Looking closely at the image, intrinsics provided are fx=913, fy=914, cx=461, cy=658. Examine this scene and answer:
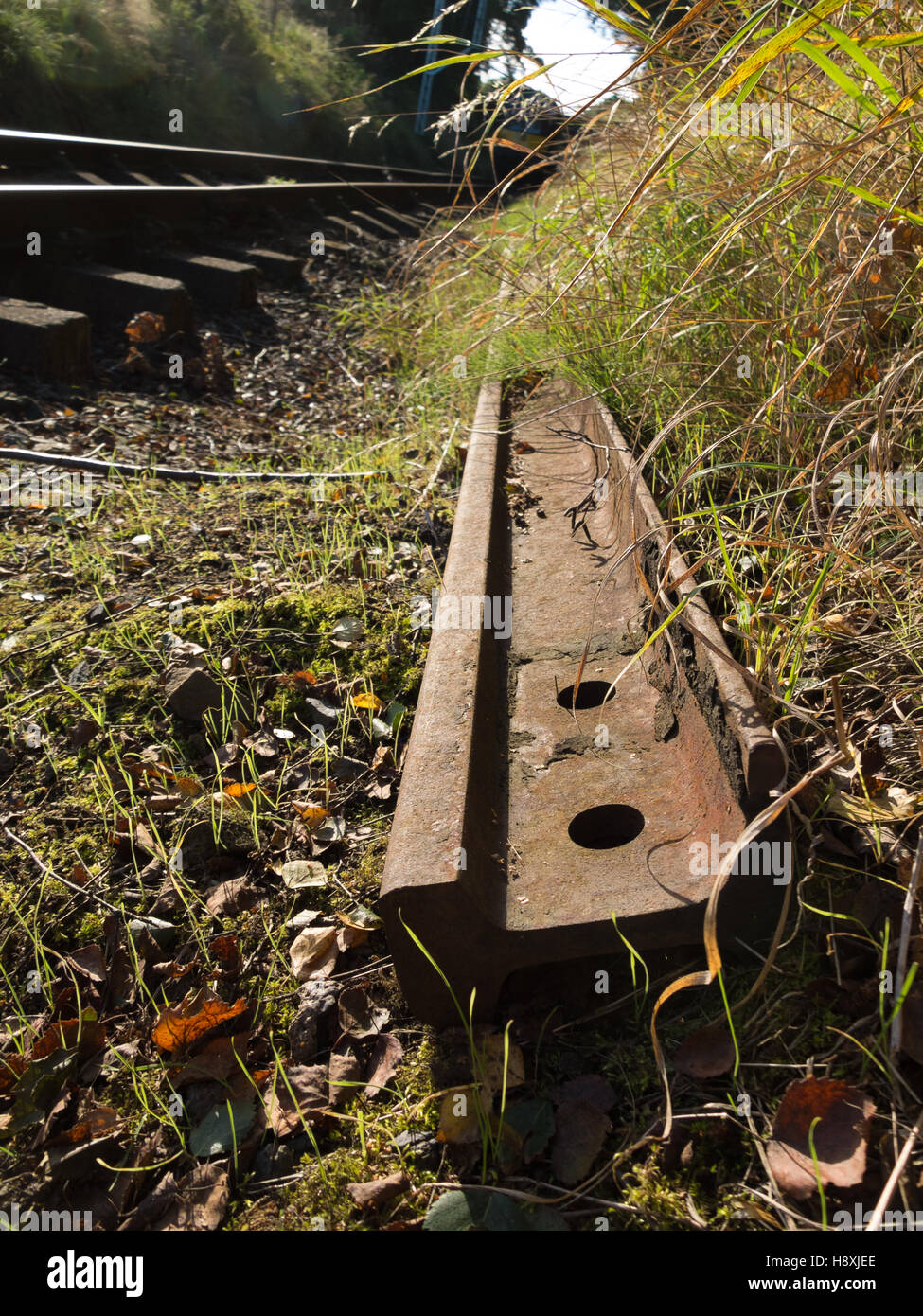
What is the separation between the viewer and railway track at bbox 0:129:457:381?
4648 millimetres

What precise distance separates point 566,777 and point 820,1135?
787 mm

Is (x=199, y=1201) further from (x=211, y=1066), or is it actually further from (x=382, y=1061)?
(x=382, y=1061)

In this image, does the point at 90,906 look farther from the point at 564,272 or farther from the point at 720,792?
the point at 564,272

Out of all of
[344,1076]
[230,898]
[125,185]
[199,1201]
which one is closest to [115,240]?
[125,185]

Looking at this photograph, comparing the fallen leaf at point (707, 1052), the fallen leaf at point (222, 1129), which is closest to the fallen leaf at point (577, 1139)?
the fallen leaf at point (707, 1052)

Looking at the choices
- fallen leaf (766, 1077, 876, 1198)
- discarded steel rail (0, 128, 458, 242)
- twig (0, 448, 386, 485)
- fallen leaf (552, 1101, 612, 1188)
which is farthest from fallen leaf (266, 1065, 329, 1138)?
discarded steel rail (0, 128, 458, 242)

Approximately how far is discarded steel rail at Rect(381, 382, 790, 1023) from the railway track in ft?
9.46

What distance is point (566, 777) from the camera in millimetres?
1822

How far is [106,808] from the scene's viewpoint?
2072 millimetres

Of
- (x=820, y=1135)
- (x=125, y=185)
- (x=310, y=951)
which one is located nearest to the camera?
(x=820, y=1135)

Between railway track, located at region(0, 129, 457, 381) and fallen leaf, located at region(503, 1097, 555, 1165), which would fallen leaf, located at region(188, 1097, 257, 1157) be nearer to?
fallen leaf, located at region(503, 1097, 555, 1165)

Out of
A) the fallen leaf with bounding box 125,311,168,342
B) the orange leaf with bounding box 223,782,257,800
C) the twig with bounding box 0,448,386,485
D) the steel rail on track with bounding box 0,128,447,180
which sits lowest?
the orange leaf with bounding box 223,782,257,800

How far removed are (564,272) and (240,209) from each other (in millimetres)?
5441

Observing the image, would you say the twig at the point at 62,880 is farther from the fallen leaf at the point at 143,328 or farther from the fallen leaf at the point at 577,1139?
the fallen leaf at the point at 143,328
